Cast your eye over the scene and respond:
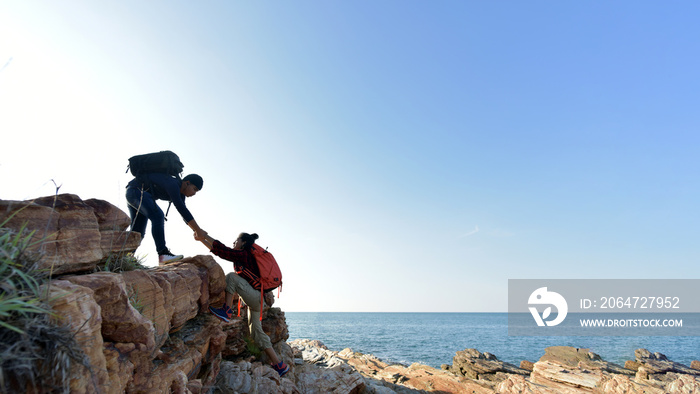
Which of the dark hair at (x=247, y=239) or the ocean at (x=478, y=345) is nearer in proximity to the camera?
the dark hair at (x=247, y=239)

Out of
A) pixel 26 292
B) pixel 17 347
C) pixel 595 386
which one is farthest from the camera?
pixel 595 386

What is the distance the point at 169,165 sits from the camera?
6.56 m

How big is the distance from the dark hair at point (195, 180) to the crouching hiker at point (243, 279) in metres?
1.19

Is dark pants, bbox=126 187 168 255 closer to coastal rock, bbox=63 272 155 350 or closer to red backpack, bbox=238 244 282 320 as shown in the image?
Result: red backpack, bbox=238 244 282 320

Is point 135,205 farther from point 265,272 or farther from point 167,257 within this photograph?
point 265,272

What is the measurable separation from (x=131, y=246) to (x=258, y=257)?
279cm

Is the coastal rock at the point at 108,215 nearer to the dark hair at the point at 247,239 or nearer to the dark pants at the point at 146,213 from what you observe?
the dark pants at the point at 146,213

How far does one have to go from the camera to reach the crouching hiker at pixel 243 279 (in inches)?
270

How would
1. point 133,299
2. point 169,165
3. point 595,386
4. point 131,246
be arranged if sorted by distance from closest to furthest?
1. point 133,299
2. point 131,246
3. point 169,165
4. point 595,386

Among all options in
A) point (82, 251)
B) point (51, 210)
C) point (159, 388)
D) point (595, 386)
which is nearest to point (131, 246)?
point (82, 251)

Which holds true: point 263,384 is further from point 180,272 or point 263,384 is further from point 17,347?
point 17,347

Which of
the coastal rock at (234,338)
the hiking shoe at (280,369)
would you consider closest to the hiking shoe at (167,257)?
the coastal rock at (234,338)

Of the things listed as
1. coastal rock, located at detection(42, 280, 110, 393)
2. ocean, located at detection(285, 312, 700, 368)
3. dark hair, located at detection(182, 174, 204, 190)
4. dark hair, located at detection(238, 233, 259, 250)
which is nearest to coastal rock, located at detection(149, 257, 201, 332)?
dark hair, located at detection(238, 233, 259, 250)

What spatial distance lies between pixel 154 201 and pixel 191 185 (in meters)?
0.74
